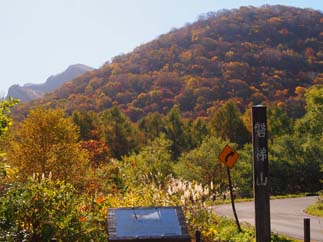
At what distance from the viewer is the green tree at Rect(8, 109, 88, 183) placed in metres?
27.7

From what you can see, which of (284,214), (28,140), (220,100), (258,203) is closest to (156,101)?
(220,100)

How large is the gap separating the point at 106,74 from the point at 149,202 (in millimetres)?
90769

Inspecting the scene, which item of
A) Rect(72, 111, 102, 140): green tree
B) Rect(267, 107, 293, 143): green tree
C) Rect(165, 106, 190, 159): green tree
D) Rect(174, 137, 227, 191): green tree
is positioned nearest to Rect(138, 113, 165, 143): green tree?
Rect(165, 106, 190, 159): green tree

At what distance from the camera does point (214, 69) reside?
95.8m

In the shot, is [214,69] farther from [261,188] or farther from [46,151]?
[261,188]

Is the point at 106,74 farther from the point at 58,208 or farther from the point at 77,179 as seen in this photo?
the point at 58,208

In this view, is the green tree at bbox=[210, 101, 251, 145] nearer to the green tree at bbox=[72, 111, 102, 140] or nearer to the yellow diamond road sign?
the green tree at bbox=[72, 111, 102, 140]

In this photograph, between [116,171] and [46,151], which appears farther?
[116,171]

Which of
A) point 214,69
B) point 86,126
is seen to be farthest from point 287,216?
point 214,69

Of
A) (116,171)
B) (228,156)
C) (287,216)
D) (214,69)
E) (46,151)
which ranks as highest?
(214,69)

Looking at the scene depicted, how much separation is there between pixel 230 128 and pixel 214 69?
4797 cm

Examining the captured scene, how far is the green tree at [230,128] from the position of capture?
48688 millimetres

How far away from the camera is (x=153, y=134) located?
192ft

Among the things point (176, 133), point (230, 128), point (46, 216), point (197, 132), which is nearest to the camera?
point (46, 216)
